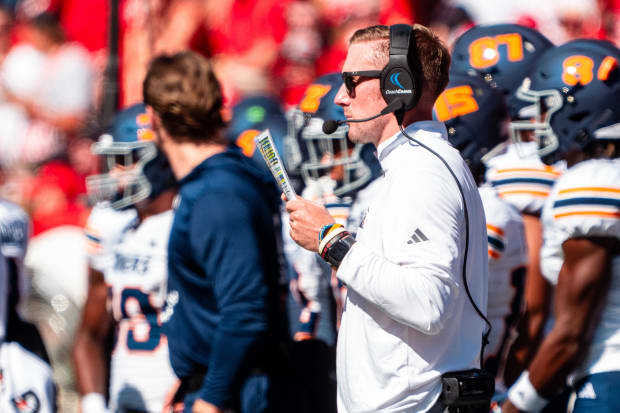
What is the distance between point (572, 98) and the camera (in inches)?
179

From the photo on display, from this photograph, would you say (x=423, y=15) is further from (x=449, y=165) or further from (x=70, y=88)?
(x=449, y=165)

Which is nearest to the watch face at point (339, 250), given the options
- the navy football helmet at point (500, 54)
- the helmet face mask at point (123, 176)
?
the helmet face mask at point (123, 176)

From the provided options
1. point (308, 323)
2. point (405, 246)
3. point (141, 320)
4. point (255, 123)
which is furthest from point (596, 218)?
point (255, 123)

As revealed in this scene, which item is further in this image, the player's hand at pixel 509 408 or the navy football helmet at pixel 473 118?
the navy football helmet at pixel 473 118

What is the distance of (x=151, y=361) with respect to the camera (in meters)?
4.59

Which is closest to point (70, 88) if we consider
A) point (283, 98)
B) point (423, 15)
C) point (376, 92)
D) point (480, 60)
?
point (283, 98)

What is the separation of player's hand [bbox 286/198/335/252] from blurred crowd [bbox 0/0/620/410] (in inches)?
172

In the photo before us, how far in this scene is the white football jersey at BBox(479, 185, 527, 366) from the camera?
4090 millimetres

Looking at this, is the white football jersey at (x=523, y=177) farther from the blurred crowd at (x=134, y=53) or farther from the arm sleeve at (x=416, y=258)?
the blurred crowd at (x=134, y=53)

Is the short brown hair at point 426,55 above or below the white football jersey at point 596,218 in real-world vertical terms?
above

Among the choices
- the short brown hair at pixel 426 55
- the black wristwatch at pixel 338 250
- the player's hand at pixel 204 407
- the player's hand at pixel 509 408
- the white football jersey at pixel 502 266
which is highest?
the short brown hair at pixel 426 55

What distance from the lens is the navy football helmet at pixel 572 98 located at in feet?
14.2

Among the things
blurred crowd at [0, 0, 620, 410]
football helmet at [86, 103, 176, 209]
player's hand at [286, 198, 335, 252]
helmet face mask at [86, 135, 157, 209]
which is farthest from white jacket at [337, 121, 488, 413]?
blurred crowd at [0, 0, 620, 410]

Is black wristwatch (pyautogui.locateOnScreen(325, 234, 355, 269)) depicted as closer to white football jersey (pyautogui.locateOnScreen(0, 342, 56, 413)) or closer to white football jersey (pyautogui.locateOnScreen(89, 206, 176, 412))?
white football jersey (pyautogui.locateOnScreen(89, 206, 176, 412))
